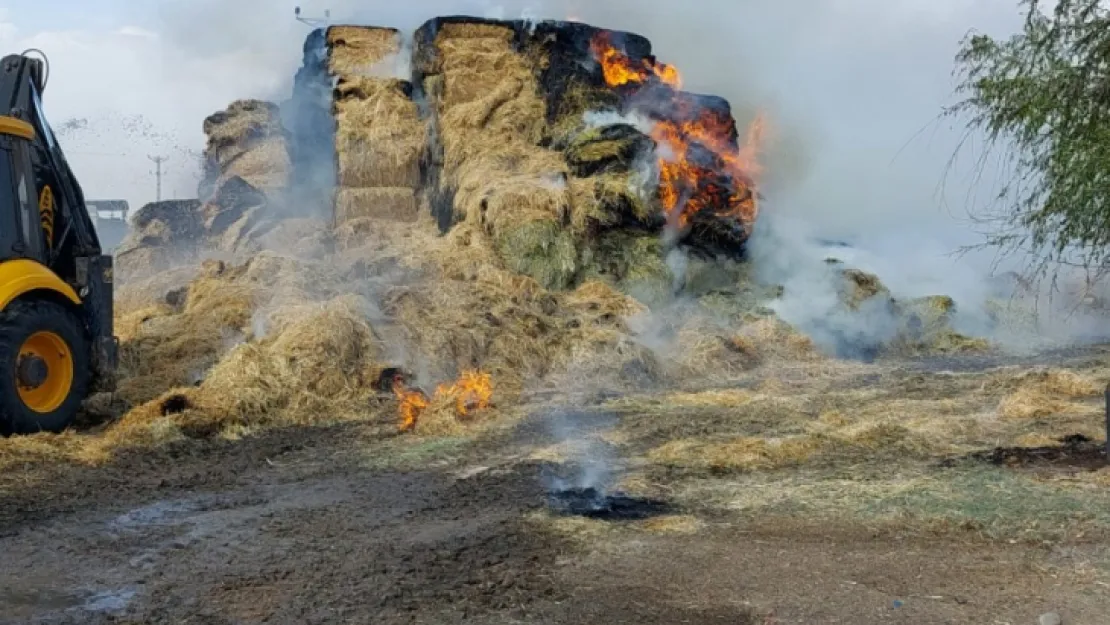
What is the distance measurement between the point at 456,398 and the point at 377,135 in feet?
31.4

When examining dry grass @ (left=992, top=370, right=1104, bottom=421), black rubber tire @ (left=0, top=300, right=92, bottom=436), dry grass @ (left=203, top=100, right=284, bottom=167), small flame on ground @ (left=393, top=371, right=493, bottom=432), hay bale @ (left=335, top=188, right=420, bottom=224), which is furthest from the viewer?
dry grass @ (left=203, top=100, right=284, bottom=167)

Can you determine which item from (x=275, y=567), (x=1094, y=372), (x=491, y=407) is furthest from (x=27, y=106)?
(x=1094, y=372)

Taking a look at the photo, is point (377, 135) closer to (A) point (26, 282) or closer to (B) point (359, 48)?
(B) point (359, 48)

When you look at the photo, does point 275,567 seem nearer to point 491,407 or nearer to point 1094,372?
point 491,407

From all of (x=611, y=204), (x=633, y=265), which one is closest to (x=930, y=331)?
(x=633, y=265)

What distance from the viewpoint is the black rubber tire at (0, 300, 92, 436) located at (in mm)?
Answer: 7836

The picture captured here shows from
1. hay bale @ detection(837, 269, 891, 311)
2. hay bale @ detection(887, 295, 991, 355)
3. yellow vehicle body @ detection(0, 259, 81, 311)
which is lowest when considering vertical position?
hay bale @ detection(887, 295, 991, 355)

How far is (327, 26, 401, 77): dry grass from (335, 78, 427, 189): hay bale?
0.78 m

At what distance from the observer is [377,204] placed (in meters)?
17.7

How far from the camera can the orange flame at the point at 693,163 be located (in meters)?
16.0

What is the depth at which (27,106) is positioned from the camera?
9.18 metres

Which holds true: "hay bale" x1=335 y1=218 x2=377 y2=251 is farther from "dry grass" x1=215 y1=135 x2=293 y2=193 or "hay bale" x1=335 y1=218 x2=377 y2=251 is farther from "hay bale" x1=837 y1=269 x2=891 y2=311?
"hay bale" x1=837 y1=269 x2=891 y2=311

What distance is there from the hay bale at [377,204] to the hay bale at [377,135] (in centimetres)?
23

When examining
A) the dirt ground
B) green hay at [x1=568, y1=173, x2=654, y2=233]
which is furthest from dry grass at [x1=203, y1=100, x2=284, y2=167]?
the dirt ground
